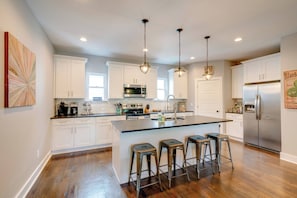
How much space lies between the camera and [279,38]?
3559mm

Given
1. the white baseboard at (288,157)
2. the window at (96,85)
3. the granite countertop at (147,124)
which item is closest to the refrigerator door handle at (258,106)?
the white baseboard at (288,157)

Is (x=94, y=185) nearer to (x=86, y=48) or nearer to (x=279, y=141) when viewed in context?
(x=86, y=48)

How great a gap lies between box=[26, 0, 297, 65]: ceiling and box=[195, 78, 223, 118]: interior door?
1.42 metres

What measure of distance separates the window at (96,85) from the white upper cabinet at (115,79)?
1.18 ft

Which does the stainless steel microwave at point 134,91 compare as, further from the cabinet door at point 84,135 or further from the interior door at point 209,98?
the interior door at point 209,98

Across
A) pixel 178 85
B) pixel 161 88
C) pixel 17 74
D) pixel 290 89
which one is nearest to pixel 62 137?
pixel 17 74

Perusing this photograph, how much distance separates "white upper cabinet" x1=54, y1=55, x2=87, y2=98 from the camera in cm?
416

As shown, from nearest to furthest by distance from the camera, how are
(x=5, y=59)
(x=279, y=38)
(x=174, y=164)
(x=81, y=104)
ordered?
(x=5, y=59) < (x=174, y=164) < (x=279, y=38) < (x=81, y=104)

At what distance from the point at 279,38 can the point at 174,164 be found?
3768mm

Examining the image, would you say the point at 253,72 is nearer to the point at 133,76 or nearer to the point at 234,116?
the point at 234,116

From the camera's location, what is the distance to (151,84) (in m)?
5.47

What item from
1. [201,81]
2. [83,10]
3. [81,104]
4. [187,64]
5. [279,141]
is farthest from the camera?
[187,64]

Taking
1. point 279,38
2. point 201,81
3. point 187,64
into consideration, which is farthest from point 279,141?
point 187,64

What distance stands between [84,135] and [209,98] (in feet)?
14.5
